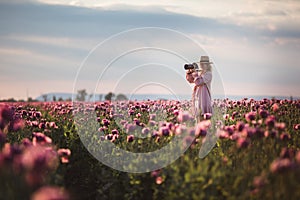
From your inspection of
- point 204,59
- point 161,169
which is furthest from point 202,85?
point 161,169

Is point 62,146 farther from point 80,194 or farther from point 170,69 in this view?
point 170,69

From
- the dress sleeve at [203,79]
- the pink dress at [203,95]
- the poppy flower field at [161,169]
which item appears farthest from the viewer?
the pink dress at [203,95]

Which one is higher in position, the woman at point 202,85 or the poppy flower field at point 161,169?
the woman at point 202,85

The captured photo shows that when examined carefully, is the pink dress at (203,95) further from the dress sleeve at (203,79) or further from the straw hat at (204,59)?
the straw hat at (204,59)

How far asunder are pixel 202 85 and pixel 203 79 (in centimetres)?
26

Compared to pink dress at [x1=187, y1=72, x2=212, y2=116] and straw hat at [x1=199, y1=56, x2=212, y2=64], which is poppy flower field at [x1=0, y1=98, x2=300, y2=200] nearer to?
pink dress at [x1=187, y1=72, x2=212, y2=116]

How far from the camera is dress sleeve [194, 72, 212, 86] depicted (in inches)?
410

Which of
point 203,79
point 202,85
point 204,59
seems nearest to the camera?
point 203,79

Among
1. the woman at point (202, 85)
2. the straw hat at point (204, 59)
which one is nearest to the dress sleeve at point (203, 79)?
the woman at point (202, 85)

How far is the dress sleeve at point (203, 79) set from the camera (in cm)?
1042

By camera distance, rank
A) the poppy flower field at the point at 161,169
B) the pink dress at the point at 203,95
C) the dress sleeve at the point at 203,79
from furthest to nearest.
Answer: the pink dress at the point at 203,95, the dress sleeve at the point at 203,79, the poppy flower field at the point at 161,169

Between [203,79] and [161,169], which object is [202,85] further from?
[161,169]

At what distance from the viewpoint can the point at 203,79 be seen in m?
10.5

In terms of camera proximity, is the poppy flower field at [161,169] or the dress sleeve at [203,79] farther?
the dress sleeve at [203,79]
